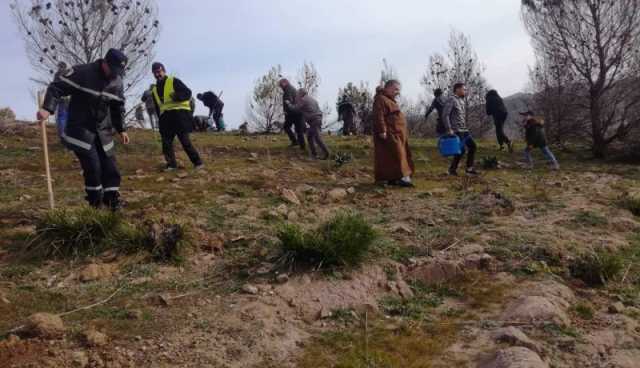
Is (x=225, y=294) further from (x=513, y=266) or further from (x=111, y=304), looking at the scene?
(x=513, y=266)

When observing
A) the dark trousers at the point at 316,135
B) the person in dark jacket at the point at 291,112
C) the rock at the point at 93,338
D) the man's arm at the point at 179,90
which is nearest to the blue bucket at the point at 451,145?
the dark trousers at the point at 316,135

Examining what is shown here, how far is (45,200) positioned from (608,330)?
235 inches

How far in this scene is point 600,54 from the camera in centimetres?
1131

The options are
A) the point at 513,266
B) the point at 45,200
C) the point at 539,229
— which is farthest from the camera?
the point at 45,200

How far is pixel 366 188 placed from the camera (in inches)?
294

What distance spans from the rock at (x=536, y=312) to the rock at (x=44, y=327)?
2.69 m

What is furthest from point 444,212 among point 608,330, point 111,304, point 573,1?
point 573,1

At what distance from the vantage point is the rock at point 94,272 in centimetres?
387

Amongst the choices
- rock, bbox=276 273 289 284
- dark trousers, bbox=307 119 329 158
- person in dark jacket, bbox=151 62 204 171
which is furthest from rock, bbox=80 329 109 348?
dark trousers, bbox=307 119 329 158

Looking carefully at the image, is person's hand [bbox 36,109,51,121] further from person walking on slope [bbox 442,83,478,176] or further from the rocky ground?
person walking on slope [bbox 442,83,478,176]

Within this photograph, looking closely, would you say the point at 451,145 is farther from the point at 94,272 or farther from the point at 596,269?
the point at 94,272

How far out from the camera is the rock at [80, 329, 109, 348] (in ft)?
9.20

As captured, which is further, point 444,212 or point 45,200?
point 45,200

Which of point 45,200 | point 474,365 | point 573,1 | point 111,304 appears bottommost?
point 474,365
